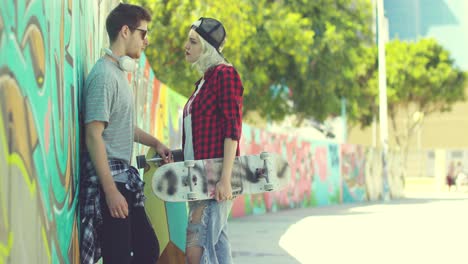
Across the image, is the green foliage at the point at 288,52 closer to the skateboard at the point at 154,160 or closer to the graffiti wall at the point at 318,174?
the graffiti wall at the point at 318,174

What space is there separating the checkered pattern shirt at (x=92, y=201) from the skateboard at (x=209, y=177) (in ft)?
0.34

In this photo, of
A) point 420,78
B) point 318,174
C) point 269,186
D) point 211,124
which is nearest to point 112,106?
point 211,124

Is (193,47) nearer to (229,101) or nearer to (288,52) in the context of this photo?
(229,101)

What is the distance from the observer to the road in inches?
357

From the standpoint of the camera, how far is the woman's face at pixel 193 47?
468 cm

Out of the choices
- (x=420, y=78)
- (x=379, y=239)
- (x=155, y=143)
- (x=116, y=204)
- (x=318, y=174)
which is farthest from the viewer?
(x=420, y=78)

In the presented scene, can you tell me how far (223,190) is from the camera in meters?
4.55

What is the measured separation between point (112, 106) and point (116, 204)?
0.49 meters

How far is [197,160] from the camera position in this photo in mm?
4602

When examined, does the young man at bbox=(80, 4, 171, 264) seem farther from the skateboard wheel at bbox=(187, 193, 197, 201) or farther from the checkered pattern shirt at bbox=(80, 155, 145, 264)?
the skateboard wheel at bbox=(187, 193, 197, 201)

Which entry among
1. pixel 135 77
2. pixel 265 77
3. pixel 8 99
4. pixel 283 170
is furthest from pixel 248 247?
pixel 265 77

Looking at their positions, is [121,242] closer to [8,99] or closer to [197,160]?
[197,160]

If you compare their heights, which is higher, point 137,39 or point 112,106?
point 137,39

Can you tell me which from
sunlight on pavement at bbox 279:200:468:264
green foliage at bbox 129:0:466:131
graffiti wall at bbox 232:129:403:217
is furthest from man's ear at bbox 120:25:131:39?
green foliage at bbox 129:0:466:131
